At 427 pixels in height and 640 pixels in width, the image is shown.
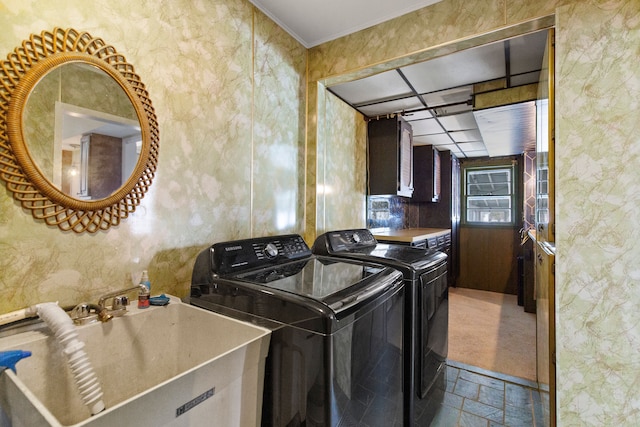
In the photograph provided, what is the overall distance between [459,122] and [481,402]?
108 inches

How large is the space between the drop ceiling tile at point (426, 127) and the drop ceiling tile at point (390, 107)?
499 millimetres

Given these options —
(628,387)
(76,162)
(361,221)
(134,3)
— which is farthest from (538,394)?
(134,3)

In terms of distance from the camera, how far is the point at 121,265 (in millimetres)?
1216

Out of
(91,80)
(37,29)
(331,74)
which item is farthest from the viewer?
(331,74)

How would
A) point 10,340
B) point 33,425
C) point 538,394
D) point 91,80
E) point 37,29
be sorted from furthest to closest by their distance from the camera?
point 538,394, point 91,80, point 37,29, point 10,340, point 33,425

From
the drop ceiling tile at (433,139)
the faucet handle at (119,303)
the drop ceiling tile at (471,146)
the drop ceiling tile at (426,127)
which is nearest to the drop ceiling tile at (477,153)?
the drop ceiling tile at (471,146)

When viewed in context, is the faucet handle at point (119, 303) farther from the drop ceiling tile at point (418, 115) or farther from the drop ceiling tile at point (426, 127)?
the drop ceiling tile at point (426, 127)

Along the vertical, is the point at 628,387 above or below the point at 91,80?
below

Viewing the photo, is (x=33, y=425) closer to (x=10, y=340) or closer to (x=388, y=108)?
(x=10, y=340)

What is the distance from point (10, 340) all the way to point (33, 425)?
0.44 m

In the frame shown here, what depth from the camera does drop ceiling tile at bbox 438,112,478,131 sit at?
3186 mm

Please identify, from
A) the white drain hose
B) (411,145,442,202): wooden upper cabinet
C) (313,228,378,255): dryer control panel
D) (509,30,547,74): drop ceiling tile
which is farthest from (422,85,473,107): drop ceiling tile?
the white drain hose

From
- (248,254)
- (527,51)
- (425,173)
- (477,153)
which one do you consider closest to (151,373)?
(248,254)

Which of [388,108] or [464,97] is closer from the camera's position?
[464,97]
